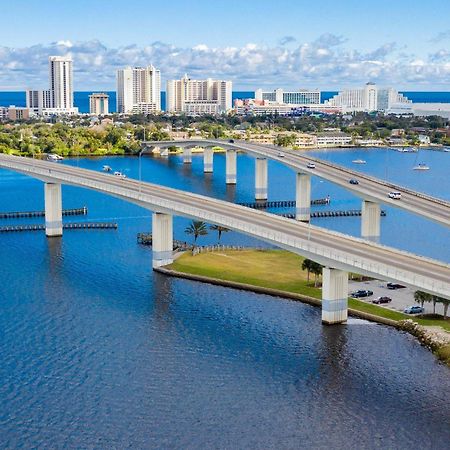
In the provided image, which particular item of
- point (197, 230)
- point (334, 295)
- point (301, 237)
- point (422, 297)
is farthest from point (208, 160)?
point (334, 295)

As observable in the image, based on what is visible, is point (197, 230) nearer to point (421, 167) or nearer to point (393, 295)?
point (393, 295)

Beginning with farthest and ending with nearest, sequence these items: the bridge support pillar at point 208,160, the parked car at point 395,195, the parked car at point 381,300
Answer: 1. the bridge support pillar at point 208,160
2. the parked car at point 395,195
3. the parked car at point 381,300

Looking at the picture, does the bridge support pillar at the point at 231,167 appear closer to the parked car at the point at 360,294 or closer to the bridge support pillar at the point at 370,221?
the bridge support pillar at the point at 370,221

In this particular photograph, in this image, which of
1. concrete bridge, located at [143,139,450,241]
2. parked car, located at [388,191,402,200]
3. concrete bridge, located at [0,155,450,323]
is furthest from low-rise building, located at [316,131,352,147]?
parked car, located at [388,191,402,200]

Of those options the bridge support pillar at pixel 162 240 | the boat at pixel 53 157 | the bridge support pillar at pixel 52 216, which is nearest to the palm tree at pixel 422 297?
the bridge support pillar at pixel 162 240

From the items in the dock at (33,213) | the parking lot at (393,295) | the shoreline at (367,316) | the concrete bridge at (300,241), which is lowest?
the dock at (33,213)
